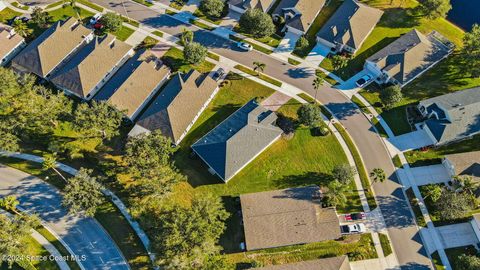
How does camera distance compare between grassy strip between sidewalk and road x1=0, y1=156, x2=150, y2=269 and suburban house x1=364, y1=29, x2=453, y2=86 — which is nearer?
grassy strip between sidewalk and road x1=0, y1=156, x2=150, y2=269

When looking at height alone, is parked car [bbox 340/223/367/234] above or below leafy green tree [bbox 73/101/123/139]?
below

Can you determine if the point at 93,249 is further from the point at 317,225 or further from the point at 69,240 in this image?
the point at 317,225

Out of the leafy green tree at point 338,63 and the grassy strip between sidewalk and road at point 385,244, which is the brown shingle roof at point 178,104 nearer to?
the leafy green tree at point 338,63

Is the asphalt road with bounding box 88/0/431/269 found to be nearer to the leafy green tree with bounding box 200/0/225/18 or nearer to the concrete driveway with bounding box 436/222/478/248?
the concrete driveway with bounding box 436/222/478/248

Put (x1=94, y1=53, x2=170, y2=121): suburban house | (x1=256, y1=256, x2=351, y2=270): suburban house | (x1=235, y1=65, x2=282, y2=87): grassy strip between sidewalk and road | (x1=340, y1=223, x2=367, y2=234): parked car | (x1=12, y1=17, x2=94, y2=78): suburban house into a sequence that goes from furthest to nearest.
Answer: (x1=12, y1=17, x2=94, y2=78): suburban house
(x1=235, y1=65, x2=282, y2=87): grassy strip between sidewalk and road
(x1=94, y1=53, x2=170, y2=121): suburban house
(x1=340, y1=223, x2=367, y2=234): parked car
(x1=256, y1=256, x2=351, y2=270): suburban house

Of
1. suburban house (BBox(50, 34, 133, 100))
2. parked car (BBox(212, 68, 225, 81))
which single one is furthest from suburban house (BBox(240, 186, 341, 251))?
suburban house (BBox(50, 34, 133, 100))

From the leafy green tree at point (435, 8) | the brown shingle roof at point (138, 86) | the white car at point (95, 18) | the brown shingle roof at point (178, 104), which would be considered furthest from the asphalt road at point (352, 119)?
the leafy green tree at point (435, 8)
